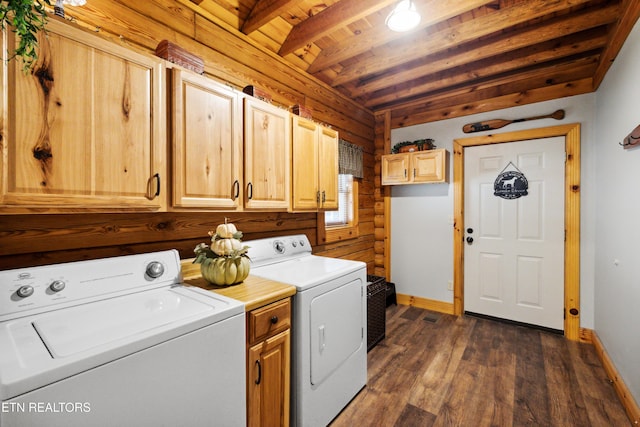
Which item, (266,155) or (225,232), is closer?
(225,232)

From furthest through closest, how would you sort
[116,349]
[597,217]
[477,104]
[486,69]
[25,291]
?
[477,104] → [486,69] → [597,217] → [25,291] → [116,349]

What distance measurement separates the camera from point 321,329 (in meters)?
1.64

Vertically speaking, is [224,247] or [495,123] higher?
[495,123]

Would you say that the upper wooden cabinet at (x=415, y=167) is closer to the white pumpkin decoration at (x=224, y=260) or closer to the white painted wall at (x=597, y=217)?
the white painted wall at (x=597, y=217)

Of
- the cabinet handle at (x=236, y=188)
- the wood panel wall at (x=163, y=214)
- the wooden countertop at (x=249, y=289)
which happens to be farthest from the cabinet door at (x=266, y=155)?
the wooden countertop at (x=249, y=289)

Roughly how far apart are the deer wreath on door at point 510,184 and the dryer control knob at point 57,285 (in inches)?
143

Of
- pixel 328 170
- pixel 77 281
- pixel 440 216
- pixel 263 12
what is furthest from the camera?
pixel 440 216

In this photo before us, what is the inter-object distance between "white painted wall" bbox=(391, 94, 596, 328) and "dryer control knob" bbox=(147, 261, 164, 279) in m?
3.00

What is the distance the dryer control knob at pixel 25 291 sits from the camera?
109 cm

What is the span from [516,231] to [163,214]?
132 inches

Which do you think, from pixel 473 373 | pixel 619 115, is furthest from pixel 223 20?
pixel 473 373

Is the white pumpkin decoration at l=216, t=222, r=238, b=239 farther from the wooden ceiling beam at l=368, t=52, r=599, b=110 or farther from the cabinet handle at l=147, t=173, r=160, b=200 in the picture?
the wooden ceiling beam at l=368, t=52, r=599, b=110

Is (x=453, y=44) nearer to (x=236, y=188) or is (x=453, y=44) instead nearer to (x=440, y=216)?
(x=440, y=216)

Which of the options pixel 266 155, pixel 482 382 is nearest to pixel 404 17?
pixel 266 155
